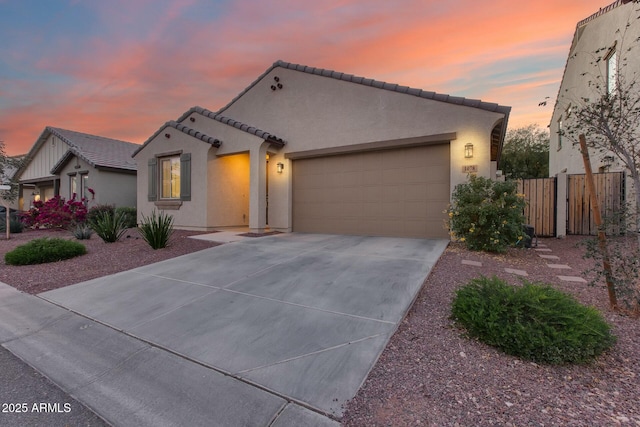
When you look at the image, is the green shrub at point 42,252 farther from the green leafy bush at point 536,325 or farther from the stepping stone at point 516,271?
the stepping stone at point 516,271

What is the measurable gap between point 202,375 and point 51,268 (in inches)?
223

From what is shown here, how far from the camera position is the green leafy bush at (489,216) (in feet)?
19.5

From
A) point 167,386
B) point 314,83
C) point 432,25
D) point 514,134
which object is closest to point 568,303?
point 167,386

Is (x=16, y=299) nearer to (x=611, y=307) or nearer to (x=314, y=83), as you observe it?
(x=611, y=307)

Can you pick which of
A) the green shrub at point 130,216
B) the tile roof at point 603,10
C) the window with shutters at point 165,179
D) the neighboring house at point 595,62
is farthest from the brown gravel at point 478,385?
the green shrub at point 130,216

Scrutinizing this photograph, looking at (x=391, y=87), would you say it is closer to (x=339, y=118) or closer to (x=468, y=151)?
(x=339, y=118)

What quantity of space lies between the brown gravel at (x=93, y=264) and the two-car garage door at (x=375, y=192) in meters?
3.77

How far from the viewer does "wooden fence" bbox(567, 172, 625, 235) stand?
8555 millimetres

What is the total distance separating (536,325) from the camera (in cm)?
231

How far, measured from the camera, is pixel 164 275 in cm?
492

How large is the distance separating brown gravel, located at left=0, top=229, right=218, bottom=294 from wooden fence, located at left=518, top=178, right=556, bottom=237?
9.80 m

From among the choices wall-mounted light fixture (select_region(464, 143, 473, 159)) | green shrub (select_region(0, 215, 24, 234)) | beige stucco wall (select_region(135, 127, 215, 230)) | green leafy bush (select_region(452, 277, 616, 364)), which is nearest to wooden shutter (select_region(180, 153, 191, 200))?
beige stucco wall (select_region(135, 127, 215, 230))

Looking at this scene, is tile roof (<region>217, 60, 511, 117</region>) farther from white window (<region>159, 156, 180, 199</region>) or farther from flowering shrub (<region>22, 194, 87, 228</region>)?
flowering shrub (<region>22, 194, 87, 228</region>)

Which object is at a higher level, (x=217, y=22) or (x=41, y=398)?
(x=217, y=22)
